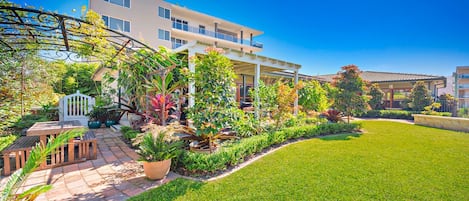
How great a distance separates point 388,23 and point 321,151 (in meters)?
11.5

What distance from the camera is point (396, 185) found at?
361 cm

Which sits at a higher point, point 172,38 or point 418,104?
point 172,38

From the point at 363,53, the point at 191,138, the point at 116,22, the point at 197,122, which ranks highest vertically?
the point at 116,22

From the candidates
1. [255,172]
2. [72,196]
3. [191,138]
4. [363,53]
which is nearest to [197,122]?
[191,138]

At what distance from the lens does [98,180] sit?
11.8 ft

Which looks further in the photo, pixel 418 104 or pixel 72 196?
pixel 418 104

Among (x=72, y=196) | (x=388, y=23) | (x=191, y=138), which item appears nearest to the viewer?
(x=72, y=196)

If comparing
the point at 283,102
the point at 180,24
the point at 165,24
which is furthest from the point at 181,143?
the point at 180,24

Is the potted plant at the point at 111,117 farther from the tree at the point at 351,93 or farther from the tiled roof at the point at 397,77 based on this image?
the tiled roof at the point at 397,77

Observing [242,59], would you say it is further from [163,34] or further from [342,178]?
[163,34]

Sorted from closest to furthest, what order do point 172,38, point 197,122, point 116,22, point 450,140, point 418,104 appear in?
1. point 197,122
2. point 450,140
3. point 418,104
4. point 116,22
5. point 172,38

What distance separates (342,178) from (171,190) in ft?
10.7

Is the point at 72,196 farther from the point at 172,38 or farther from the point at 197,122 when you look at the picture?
the point at 172,38

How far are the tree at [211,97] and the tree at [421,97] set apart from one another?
1745cm
